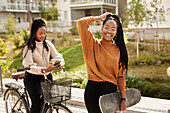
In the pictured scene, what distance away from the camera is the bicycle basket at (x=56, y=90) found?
2195mm

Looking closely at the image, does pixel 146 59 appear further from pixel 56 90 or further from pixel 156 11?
pixel 56 90

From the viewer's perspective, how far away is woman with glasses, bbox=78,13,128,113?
1.96 metres

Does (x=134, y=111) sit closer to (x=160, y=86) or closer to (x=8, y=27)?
(x=160, y=86)

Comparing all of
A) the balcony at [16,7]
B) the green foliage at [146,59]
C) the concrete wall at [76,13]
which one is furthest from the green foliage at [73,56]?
the balcony at [16,7]

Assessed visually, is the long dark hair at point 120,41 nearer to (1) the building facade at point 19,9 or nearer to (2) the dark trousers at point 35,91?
(2) the dark trousers at point 35,91

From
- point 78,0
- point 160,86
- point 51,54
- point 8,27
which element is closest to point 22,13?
point 78,0

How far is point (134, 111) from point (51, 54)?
1669mm

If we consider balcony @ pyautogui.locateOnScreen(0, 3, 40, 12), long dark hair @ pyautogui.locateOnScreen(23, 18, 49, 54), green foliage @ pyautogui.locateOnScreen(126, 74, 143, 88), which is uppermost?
balcony @ pyautogui.locateOnScreen(0, 3, 40, 12)

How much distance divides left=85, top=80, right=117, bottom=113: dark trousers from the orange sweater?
43mm

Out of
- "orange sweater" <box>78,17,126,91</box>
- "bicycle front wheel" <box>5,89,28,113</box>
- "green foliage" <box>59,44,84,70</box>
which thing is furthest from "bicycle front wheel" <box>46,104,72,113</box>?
"green foliage" <box>59,44,84,70</box>

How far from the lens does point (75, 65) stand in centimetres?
1057

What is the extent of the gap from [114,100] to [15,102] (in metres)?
1.85

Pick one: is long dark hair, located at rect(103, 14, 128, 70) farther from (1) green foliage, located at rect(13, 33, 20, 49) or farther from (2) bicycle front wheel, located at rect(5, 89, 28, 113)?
(1) green foliage, located at rect(13, 33, 20, 49)

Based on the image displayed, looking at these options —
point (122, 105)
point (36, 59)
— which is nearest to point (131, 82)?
point (36, 59)
